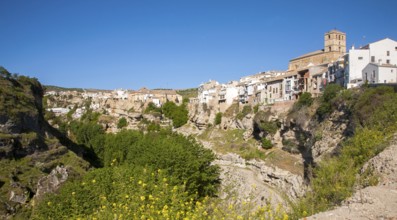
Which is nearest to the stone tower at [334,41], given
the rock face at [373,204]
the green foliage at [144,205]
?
the green foliage at [144,205]

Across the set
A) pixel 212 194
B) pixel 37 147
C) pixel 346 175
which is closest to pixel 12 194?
pixel 37 147

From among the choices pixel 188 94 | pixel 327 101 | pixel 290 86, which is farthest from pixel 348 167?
pixel 188 94

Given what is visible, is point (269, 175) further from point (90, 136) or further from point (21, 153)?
point (90, 136)

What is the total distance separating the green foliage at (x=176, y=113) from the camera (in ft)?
259

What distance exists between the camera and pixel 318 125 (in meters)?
36.9

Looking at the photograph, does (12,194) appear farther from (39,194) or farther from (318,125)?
(318,125)

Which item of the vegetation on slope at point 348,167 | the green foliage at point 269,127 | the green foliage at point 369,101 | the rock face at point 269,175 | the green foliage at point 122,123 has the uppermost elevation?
the green foliage at point 369,101

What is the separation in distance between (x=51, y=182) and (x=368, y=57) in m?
39.3

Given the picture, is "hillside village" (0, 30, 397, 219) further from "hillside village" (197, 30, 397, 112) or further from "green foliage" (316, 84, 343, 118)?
"green foliage" (316, 84, 343, 118)

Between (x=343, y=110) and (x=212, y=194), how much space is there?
15788 millimetres

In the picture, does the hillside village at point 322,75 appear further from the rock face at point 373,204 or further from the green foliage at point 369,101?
the rock face at point 373,204

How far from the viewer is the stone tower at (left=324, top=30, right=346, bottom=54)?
71.2 meters

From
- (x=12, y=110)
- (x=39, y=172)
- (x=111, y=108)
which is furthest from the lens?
(x=111, y=108)

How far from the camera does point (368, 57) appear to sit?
4269cm
